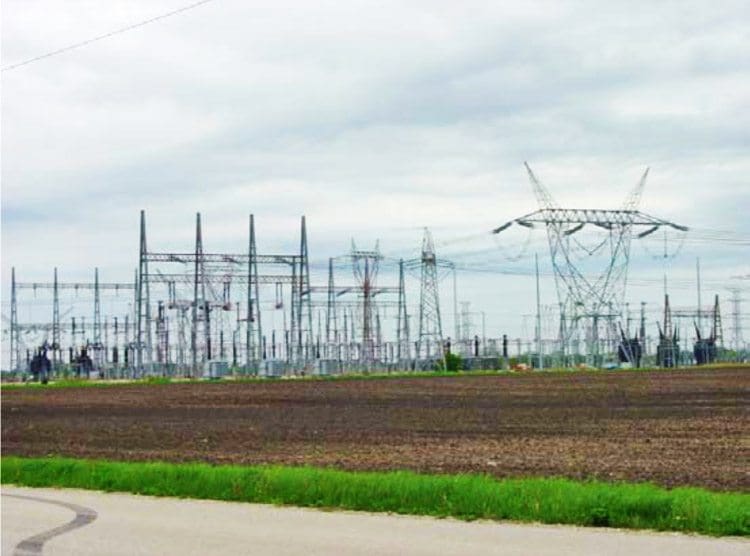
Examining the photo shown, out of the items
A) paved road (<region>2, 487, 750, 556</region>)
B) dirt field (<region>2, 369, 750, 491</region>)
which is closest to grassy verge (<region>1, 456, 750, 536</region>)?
paved road (<region>2, 487, 750, 556</region>)

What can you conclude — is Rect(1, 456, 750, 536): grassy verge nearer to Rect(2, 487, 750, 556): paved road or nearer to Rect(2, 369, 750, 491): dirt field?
Rect(2, 487, 750, 556): paved road

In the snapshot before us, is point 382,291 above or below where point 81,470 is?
above

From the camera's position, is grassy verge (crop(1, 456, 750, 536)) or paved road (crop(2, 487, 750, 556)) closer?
paved road (crop(2, 487, 750, 556))

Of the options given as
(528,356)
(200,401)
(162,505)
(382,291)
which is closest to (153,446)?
(162,505)

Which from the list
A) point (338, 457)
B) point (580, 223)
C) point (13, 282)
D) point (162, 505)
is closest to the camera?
point (162, 505)

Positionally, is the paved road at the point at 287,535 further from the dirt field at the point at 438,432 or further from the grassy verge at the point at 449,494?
the dirt field at the point at 438,432

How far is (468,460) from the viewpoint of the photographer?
21516 millimetres

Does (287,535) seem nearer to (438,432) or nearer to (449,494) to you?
(449,494)

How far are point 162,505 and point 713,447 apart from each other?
11363mm

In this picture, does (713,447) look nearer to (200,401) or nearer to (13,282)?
(200,401)

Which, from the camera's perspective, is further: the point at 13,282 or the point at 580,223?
the point at 13,282

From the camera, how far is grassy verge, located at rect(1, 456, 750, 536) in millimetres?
13555

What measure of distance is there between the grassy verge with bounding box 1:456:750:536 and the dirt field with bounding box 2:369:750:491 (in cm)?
255

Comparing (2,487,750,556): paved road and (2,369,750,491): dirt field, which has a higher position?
(2,369,750,491): dirt field
